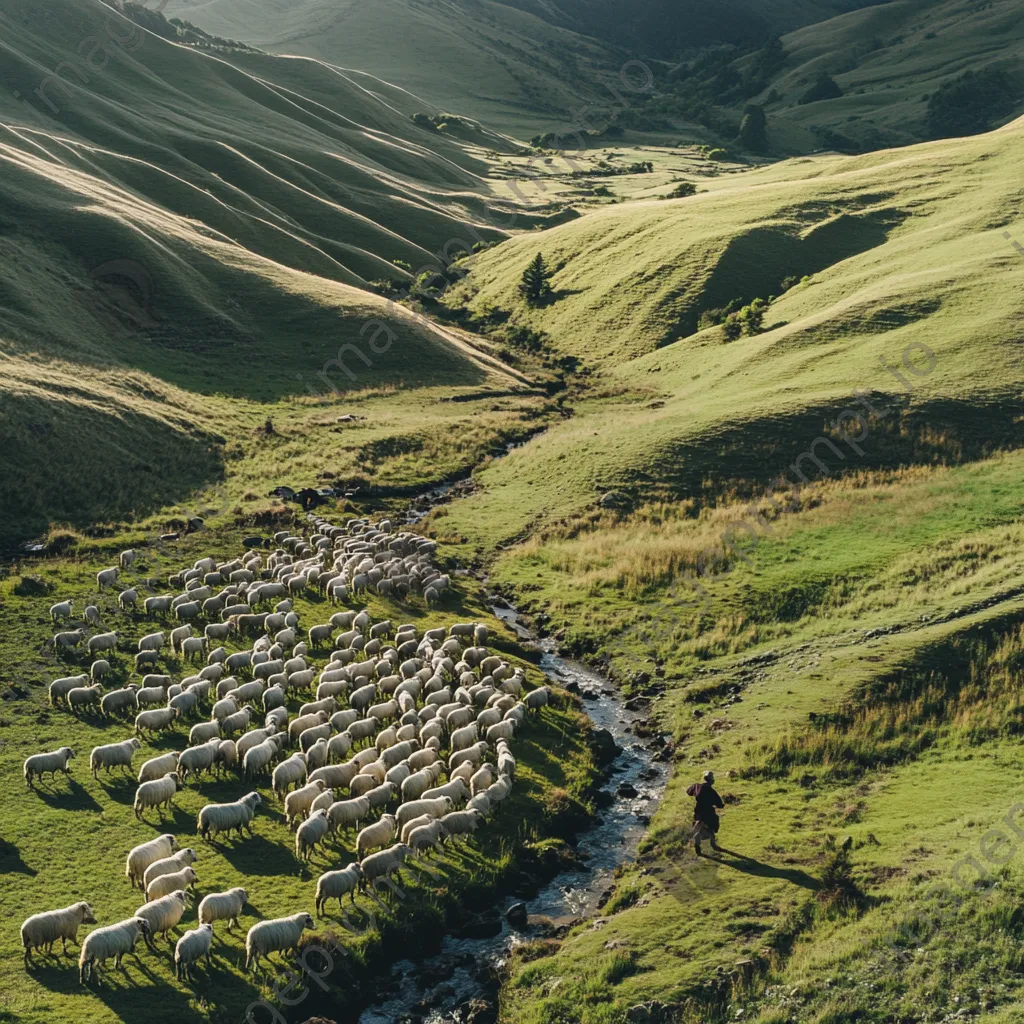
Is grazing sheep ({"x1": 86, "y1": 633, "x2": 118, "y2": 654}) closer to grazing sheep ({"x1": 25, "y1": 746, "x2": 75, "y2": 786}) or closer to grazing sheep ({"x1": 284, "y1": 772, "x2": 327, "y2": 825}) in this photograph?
grazing sheep ({"x1": 25, "y1": 746, "x2": 75, "y2": 786})

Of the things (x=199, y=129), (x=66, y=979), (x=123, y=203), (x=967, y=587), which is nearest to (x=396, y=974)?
(x=66, y=979)

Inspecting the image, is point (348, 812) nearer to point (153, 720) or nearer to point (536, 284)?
point (153, 720)

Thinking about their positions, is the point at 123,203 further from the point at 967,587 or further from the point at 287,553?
the point at 967,587

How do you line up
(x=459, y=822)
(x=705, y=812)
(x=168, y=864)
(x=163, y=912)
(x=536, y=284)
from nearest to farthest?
1. (x=163, y=912)
2. (x=168, y=864)
3. (x=705, y=812)
4. (x=459, y=822)
5. (x=536, y=284)

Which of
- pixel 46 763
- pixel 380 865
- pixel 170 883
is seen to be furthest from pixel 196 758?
pixel 380 865

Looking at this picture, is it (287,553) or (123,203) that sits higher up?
(123,203)

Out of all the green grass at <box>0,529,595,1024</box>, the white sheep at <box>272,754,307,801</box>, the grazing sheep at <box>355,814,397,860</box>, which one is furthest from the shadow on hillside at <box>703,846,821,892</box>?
the white sheep at <box>272,754,307,801</box>
